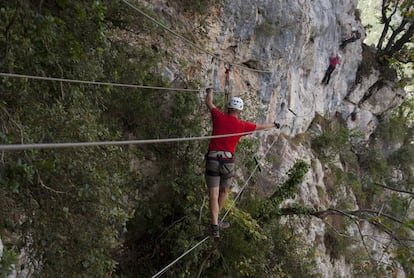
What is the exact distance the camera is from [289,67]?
10625 millimetres

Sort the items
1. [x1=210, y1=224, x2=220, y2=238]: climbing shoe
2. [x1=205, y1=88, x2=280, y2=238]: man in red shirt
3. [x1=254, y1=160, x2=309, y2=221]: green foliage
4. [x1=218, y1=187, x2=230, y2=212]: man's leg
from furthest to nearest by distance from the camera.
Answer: [x1=254, y1=160, x2=309, y2=221]: green foliage → [x1=218, y1=187, x2=230, y2=212]: man's leg → [x1=210, y1=224, x2=220, y2=238]: climbing shoe → [x1=205, y1=88, x2=280, y2=238]: man in red shirt

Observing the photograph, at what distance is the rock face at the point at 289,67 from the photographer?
8.09 meters

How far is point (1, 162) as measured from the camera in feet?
10.8

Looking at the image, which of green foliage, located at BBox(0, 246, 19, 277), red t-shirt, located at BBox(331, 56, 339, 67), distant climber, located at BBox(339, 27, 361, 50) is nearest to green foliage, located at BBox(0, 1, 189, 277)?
green foliage, located at BBox(0, 246, 19, 277)

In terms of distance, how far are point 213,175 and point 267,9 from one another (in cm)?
516

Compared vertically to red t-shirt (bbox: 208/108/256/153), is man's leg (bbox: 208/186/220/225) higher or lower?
lower

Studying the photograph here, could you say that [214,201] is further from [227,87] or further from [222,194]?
[227,87]

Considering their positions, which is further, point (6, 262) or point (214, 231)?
point (214, 231)

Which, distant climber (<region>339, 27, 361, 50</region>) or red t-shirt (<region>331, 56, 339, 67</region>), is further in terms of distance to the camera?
distant climber (<region>339, 27, 361, 50</region>)

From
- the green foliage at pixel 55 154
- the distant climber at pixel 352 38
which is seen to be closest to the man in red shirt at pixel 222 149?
the green foliage at pixel 55 154

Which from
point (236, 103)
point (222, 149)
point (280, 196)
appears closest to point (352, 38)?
point (280, 196)

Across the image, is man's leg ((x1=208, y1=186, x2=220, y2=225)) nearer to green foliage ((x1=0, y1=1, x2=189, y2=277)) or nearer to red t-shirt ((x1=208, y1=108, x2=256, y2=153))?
red t-shirt ((x1=208, y1=108, x2=256, y2=153))

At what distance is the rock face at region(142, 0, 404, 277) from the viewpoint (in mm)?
8086

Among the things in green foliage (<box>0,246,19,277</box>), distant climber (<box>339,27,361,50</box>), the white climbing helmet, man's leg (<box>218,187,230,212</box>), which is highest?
distant climber (<box>339,27,361,50</box>)
